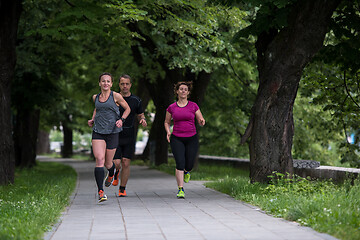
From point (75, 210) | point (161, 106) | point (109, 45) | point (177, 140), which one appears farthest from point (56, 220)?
point (109, 45)

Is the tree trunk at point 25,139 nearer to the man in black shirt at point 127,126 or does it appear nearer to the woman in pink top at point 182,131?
the man in black shirt at point 127,126

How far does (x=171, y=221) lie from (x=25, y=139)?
813 inches

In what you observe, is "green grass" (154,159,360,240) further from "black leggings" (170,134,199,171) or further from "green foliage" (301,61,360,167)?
"green foliage" (301,61,360,167)

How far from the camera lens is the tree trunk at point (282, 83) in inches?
433

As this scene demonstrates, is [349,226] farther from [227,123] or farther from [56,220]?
[227,123]

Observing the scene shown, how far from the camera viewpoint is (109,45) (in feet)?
86.0

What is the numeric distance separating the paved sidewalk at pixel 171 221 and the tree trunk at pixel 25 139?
16.5 metres

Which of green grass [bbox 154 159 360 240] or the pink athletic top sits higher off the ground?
the pink athletic top

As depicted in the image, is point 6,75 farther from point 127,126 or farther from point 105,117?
point 105,117

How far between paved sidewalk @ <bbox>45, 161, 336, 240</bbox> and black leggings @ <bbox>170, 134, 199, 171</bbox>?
2.24 feet

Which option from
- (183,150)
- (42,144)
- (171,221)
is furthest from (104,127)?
(42,144)

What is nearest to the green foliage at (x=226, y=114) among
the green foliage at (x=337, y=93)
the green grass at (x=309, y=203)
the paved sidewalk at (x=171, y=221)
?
the green foliage at (x=337, y=93)

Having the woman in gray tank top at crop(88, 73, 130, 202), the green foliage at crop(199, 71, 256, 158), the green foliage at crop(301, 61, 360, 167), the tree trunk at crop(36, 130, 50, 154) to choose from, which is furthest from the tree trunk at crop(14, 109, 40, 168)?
the tree trunk at crop(36, 130, 50, 154)

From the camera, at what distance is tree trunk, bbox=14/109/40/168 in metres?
26.4
